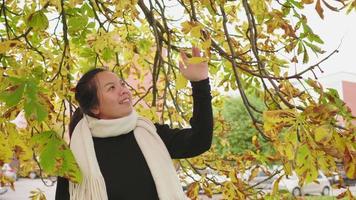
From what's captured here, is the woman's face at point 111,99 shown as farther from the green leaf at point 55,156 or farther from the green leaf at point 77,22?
the green leaf at point 77,22

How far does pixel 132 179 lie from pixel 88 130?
0.28 meters

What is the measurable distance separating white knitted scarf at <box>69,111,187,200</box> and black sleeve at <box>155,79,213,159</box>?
9 centimetres

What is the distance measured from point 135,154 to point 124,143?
6cm

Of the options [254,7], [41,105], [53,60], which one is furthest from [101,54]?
[41,105]

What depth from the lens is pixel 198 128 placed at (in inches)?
72.6

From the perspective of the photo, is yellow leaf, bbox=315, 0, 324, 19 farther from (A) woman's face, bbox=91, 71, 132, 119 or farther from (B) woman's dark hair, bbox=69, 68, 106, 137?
(B) woman's dark hair, bbox=69, 68, 106, 137

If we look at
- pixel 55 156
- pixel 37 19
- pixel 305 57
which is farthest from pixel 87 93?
pixel 305 57

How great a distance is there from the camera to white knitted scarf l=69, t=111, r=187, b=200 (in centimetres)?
180

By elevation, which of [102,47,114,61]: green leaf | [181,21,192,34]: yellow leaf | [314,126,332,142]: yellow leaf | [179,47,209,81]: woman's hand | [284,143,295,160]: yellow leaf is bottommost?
[284,143,295,160]: yellow leaf

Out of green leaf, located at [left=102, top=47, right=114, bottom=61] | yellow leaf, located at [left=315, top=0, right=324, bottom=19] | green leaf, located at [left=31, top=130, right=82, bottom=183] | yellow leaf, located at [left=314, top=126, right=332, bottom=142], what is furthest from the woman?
green leaf, located at [left=102, top=47, right=114, bottom=61]

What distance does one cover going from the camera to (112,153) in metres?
1.90

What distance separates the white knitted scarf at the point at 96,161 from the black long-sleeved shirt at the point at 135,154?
0.10 ft

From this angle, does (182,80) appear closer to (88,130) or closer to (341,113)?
(88,130)

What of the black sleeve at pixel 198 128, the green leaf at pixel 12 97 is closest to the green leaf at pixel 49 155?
the green leaf at pixel 12 97
